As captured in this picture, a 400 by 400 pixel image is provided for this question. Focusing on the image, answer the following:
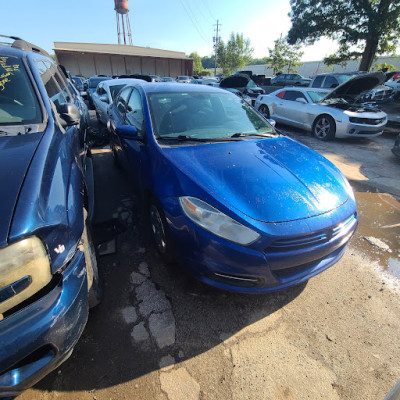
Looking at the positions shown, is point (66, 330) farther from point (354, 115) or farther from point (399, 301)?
point (354, 115)

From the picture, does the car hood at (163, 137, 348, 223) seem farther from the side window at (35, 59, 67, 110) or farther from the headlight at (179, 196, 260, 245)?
the side window at (35, 59, 67, 110)

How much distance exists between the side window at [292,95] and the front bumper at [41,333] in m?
8.41

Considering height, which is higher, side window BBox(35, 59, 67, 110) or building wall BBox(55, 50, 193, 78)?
building wall BBox(55, 50, 193, 78)

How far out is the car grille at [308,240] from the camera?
5.35 ft

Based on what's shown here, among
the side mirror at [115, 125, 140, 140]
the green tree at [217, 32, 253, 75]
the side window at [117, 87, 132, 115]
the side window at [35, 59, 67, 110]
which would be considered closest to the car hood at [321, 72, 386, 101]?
the side window at [117, 87, 132, 115]

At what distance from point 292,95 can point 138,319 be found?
27.5 feet

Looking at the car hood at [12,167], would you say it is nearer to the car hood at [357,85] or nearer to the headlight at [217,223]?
the headlight at [217,223]

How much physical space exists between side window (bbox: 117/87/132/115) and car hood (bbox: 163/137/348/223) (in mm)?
1840

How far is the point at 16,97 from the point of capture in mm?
2080

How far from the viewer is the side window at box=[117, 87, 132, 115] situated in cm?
357

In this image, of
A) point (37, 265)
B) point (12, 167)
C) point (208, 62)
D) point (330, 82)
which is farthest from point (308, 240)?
point (208, 62)

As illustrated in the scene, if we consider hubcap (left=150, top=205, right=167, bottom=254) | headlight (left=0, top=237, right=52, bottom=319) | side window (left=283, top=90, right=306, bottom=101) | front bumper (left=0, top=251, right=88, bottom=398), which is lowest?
hubcap (left=150, top=205, right=167, bottom=254)

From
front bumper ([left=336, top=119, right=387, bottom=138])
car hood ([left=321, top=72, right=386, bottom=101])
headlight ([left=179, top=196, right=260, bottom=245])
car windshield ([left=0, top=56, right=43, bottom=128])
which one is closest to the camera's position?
headlight ([left=179, top=196, right=260, bottom=245])

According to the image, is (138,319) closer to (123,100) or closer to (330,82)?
(123,100)
